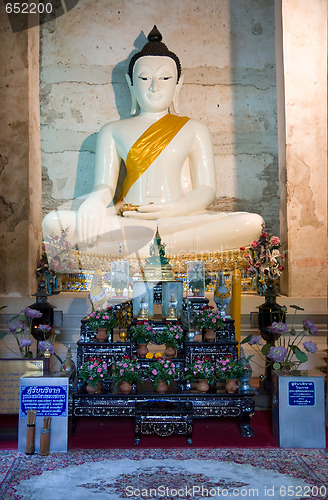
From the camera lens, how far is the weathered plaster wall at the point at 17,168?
16.1ft

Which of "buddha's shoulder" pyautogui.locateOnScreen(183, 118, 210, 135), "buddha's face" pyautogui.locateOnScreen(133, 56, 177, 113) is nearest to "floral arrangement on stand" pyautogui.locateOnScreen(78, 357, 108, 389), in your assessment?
"buddha's shoulder" pyautogui.locateOnScreen(183, 118, 210, 135)

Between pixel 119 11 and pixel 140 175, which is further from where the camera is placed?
pixel 119 11

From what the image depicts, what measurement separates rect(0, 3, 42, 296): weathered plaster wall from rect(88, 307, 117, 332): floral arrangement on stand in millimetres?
1547

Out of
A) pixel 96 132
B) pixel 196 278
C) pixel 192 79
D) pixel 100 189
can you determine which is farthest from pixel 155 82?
pixel 196 278

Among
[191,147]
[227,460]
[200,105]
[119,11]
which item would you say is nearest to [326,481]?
[227,460]

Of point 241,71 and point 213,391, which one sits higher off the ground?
point 241,71

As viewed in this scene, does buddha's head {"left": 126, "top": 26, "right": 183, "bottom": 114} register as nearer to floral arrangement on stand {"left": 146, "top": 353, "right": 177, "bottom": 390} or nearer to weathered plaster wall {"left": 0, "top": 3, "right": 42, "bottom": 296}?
weathered plaster wall {"left": 0, "top": 3, "right": 42, "bottom": 296}

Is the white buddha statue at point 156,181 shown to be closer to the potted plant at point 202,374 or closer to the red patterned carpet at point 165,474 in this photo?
the potted plant at point 202,374

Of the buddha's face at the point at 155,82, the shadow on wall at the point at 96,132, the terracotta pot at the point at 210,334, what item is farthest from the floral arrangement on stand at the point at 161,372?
the buddha's face at the point at 155,82

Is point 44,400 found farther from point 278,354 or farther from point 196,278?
point 196,278

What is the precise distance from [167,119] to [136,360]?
10.0 ft

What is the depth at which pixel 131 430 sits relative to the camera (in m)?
3.29

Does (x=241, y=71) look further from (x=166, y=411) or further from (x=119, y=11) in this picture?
(x=166, y=411)

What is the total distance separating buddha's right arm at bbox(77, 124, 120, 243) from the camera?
5.00 m
